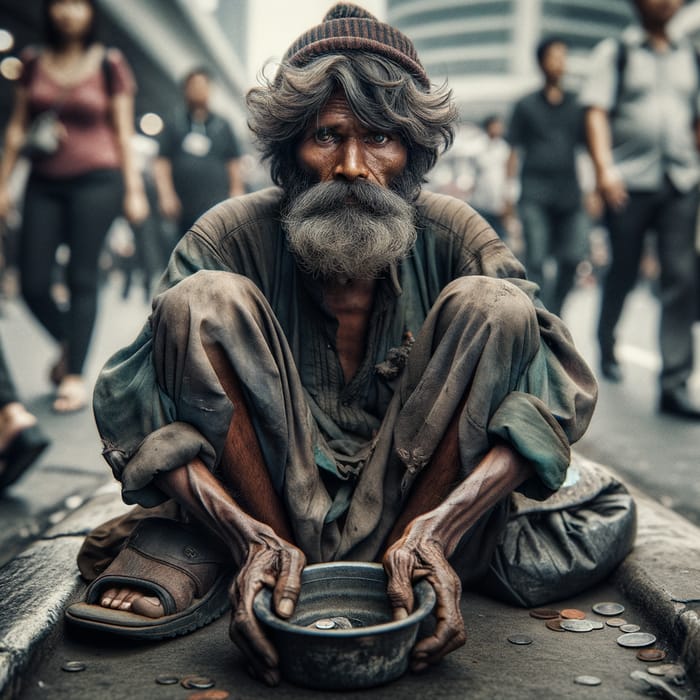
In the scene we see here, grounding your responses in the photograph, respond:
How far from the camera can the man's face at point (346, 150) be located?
241cm

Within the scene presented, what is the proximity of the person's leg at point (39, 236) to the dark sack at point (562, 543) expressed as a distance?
348 cm

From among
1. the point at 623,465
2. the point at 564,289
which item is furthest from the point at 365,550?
the point at 564,289

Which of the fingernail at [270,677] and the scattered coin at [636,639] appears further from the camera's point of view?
the scattered coin at [636,639]

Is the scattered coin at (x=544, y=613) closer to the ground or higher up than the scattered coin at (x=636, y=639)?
closer to the ground

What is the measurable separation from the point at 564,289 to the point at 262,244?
4594mm

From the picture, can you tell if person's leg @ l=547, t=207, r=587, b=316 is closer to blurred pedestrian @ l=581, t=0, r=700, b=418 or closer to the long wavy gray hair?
blurred pedestrian @ l=581, t=0, r=700, b=418

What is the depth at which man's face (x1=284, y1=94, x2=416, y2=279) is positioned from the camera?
2.39 m

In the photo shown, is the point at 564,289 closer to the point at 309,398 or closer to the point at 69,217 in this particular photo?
the point at 69,217

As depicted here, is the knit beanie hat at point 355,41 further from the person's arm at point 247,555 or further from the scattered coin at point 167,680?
the scattered coin at point 167,680

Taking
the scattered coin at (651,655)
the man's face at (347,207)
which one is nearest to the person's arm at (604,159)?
the man's face at (347,207)

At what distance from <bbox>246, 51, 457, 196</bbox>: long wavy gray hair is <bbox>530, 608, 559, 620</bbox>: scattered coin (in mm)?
1136

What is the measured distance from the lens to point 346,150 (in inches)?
95.5

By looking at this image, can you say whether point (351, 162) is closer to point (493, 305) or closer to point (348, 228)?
point (348, 228)

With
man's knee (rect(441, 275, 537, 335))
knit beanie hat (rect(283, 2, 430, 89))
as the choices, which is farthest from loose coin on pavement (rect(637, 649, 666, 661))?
knit beanie hat (rect(283, 2, 430, 89))
